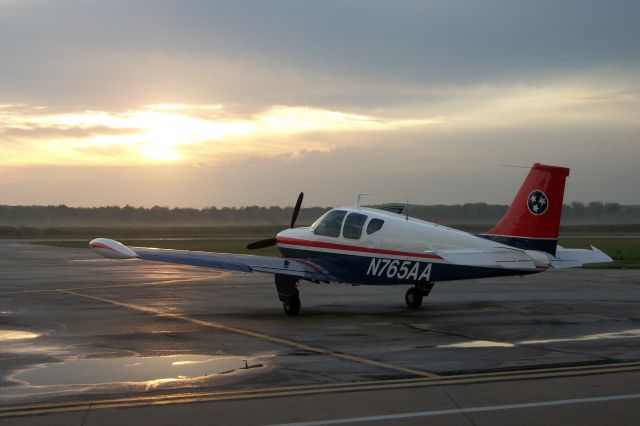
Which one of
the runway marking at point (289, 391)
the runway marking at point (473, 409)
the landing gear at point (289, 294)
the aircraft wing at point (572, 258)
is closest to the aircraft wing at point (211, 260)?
the landing gear at point (289, 294)

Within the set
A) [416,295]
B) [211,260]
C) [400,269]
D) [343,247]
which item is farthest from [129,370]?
[416,295]

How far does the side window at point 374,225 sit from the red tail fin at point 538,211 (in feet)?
8.59

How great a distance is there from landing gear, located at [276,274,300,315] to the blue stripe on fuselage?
3.40ft

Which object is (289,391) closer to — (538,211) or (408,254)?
(408,254)

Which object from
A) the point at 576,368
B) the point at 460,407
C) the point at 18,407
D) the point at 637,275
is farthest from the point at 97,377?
the point at 637,275

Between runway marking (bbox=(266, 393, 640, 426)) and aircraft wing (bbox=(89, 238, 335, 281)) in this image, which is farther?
aircraft wing (bbox=(89, 238, 335, 281))

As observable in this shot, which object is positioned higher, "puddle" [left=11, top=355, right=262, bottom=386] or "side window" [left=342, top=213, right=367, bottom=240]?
"side window" [left=342, top=213, right=367, bottom=240]

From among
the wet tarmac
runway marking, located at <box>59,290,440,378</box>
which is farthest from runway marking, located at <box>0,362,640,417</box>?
runway marking, located at <box>59,290,440,378</box>

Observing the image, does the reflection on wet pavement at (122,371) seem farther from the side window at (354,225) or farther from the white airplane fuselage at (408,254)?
the side window at (354,225)

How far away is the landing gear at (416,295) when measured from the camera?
1877 centimetres

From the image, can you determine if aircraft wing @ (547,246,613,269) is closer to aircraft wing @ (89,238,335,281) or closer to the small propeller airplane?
the small propeller airplane

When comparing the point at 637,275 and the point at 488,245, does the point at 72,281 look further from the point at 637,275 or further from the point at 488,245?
the point at 637,275

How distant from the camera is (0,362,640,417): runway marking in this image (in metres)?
8.48

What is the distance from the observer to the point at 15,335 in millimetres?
14094
